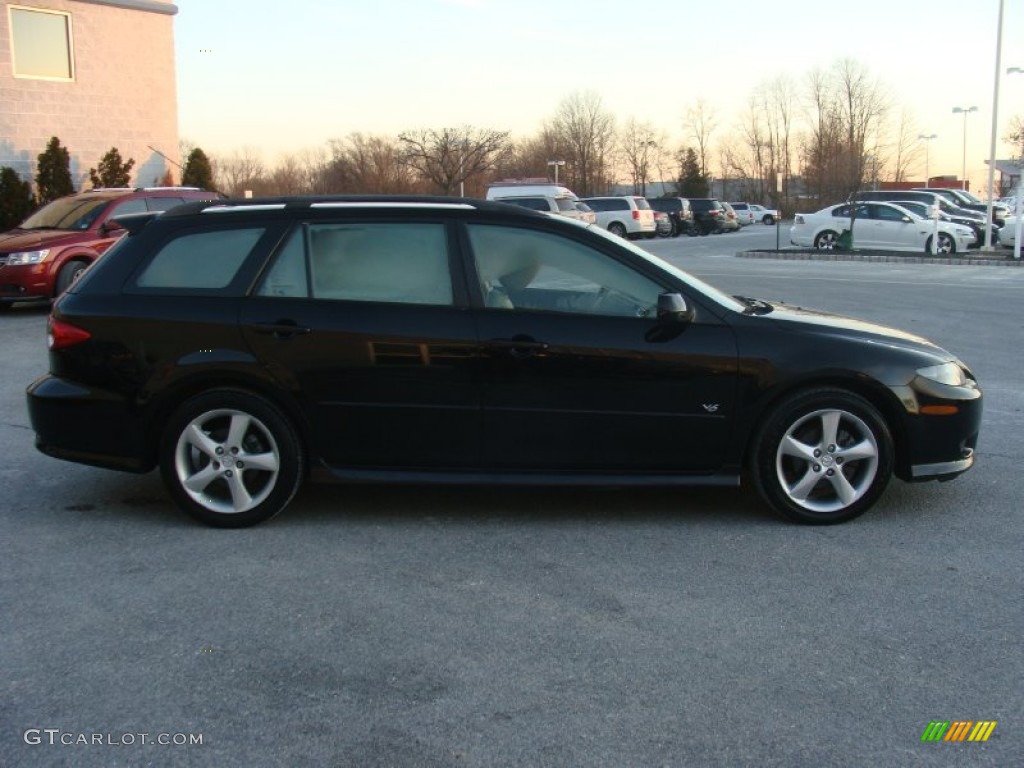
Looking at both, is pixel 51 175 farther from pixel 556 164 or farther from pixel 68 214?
pixel 556 164

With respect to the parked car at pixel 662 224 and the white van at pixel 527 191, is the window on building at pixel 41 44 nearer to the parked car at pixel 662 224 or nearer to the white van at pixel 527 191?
the white van at pixel 527 191

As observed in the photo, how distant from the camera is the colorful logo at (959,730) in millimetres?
3064

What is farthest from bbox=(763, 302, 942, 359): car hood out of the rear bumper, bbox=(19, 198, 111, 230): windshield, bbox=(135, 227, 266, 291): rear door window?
bbox=(19, 198, 111, 230): windshield

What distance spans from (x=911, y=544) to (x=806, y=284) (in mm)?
15273

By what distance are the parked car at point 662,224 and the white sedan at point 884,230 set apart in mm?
13420

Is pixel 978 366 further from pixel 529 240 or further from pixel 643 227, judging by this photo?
pixel 643 227

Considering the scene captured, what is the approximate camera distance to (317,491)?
5730 millimetres

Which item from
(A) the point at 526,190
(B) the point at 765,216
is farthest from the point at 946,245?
(B) the point at 765,216

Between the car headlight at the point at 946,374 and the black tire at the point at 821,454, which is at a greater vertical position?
the car headlight at the point at 946,374

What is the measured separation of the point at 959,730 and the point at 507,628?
1.55 metres

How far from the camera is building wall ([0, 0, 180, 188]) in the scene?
25469 mm

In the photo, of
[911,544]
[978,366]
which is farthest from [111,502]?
[978,366]

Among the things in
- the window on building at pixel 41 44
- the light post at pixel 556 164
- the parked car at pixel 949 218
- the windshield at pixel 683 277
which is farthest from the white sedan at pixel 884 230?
the light post at pixel 556 164

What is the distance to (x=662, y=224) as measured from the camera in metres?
43.9
